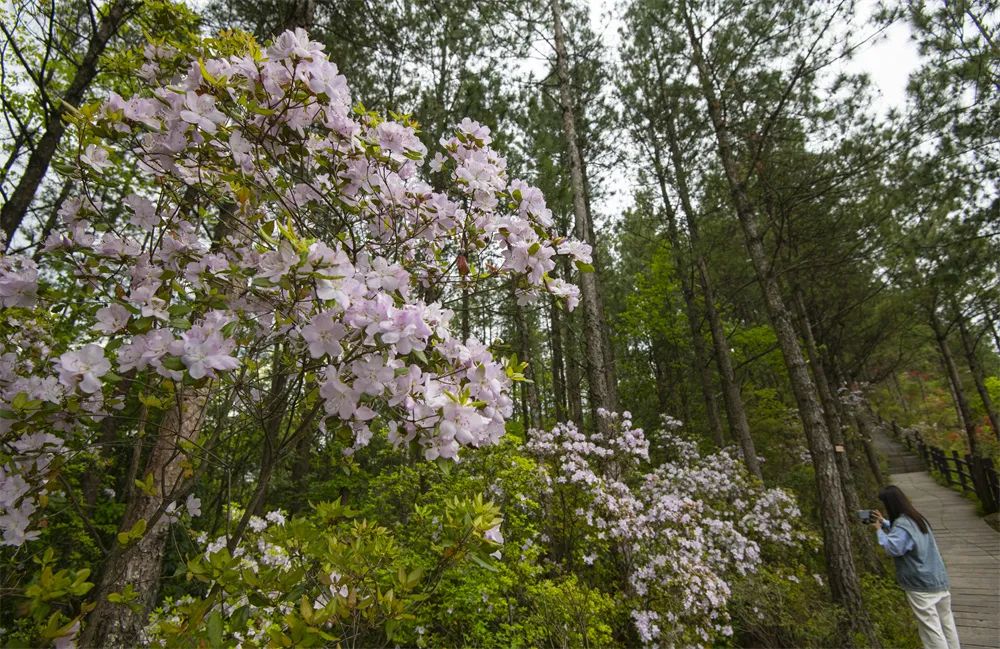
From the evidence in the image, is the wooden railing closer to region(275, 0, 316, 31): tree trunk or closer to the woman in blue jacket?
the woman in blue jacket

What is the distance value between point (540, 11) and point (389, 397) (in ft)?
24.3

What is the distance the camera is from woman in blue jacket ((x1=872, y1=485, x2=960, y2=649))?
12.5 ft

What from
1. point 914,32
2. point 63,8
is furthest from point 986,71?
point 63,8

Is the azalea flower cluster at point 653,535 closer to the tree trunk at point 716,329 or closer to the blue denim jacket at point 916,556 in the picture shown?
the blue denim jacket at point 916,556

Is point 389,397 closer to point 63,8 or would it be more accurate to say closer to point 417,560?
point 417,560

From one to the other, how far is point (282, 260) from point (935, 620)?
218 inches

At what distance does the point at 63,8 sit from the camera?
4.77 metres

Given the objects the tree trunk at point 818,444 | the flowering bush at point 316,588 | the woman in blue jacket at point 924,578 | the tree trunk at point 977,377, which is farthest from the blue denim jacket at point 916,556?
the tree trunk at point 977,377

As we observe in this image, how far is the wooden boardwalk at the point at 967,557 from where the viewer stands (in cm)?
507

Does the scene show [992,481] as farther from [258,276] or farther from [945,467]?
[258,276]

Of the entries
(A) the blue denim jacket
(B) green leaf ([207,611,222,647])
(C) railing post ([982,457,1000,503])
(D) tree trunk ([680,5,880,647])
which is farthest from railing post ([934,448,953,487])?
(B) green leaf ([207,611,222,647])

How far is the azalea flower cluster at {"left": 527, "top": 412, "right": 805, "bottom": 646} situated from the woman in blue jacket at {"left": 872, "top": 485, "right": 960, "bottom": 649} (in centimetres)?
144

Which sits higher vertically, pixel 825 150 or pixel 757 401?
pixel 825 150

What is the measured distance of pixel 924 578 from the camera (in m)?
3.83
